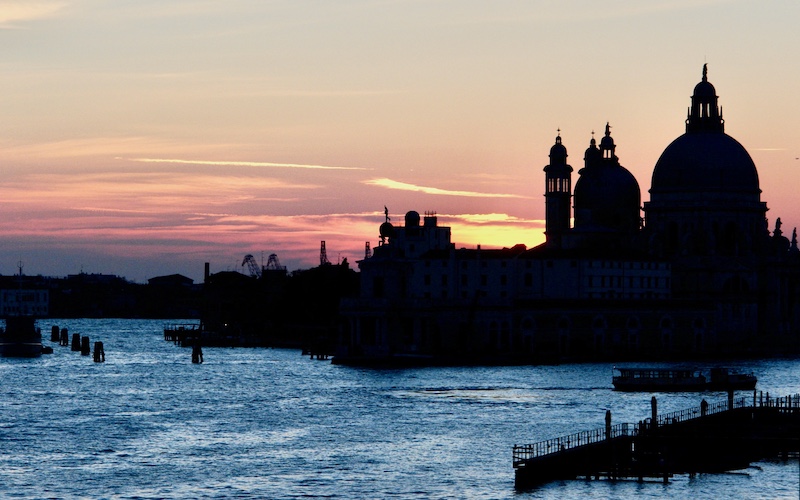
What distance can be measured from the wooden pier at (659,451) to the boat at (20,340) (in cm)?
9629

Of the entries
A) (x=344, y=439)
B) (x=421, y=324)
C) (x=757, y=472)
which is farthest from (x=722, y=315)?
(x=757, y=472)

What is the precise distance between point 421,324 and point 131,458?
227ft

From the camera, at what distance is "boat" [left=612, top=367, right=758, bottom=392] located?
4158 inches

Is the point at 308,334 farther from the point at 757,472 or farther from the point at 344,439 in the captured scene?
the point at 757,472

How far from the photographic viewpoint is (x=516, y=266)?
154500 mm

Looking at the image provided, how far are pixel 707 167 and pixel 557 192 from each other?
588 inches

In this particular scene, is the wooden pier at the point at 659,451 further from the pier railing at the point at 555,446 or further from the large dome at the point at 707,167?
the large dome at the point at 707,167

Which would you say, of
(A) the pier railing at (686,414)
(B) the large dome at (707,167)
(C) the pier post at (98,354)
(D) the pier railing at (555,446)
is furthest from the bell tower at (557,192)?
(D) the pier railing at (555,446)

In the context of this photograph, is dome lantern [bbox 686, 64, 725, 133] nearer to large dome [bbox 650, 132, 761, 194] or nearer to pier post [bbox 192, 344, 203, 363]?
large dome [bbox 650, 132, 761, 194]

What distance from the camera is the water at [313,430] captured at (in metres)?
62.4

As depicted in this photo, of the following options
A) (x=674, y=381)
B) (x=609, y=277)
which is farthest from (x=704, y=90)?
(x=674, y=381)

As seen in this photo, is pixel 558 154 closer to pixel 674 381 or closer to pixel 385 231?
pixel 385 231

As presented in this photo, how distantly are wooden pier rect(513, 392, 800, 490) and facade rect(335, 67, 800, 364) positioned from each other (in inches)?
2538

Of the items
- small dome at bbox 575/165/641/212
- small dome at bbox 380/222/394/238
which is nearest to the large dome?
small dome at bbox 575/165/641/212
